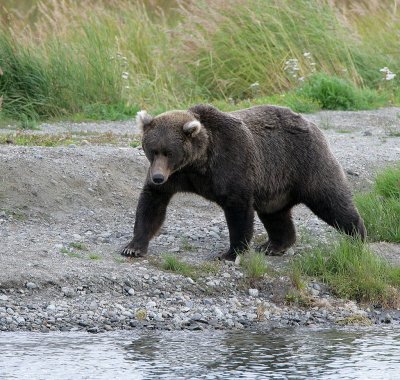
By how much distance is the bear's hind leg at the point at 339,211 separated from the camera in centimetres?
859

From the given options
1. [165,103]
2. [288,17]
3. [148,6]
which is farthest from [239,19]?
[148,6]

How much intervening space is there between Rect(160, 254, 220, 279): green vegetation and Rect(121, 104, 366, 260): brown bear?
0.72 feet

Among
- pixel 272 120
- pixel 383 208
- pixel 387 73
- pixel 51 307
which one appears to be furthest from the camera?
pixel 387 73

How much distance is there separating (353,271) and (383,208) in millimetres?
1564

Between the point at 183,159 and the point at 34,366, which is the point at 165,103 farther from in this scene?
the point at 34,366

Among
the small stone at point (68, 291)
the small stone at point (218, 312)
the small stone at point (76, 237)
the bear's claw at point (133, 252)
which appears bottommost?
the small stone at point (218, 312)

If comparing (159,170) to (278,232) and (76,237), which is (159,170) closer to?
(76,237)

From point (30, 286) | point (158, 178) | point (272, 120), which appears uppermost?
point (272, 120)

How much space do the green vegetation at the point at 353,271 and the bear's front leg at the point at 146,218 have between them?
44.4 inches

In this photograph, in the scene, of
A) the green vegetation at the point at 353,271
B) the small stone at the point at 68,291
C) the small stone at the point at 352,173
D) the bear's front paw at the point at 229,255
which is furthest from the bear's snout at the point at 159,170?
the small stone at the point at 352,173

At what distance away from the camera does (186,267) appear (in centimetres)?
813

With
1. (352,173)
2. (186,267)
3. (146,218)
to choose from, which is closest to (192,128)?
(146,218)

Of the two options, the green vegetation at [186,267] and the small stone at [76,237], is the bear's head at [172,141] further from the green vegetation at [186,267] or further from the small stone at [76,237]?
the small stone at [76,237]

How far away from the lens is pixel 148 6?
70.4ft
